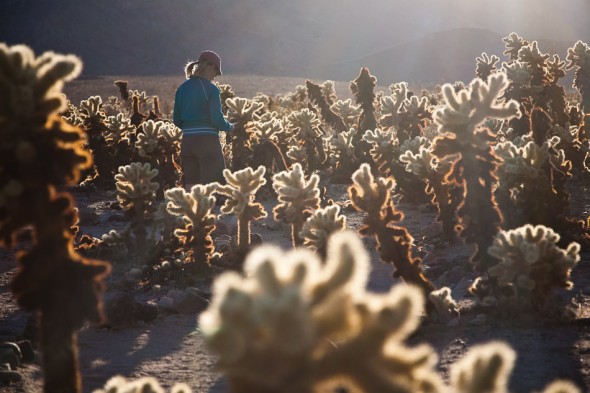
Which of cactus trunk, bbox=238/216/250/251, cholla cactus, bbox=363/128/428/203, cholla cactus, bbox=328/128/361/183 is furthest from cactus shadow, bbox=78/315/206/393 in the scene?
cholla cactus, bbox=328/128/361/183

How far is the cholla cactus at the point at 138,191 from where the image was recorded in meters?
9.52

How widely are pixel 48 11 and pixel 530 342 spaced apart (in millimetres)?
91115

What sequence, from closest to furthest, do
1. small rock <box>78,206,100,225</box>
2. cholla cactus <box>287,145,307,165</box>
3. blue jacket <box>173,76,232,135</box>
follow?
blue jacket <box>173,76,232,135</box> < small rock <box>78,206,100,225</box> < cholla cactus <box>287,145,307,165</box>

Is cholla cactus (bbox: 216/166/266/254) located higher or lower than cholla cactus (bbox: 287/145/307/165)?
lower

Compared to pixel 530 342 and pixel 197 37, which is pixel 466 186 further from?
pixel 197 37

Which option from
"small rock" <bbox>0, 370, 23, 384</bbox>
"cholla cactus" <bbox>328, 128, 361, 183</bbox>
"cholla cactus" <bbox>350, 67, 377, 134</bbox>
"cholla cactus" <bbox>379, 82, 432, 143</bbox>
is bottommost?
"small rock" <bbox>0, 370, 23, 384</bbox>

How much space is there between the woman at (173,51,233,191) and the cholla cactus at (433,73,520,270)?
4.54 metres

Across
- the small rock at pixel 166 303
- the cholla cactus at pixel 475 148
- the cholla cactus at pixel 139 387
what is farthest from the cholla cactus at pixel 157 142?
the cholla cactus at pixel 139 387

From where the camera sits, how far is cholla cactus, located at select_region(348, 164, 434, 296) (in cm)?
608

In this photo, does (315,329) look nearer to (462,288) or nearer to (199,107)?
(462,288)

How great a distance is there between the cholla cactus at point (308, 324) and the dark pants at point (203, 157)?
Answer: 8.75 m

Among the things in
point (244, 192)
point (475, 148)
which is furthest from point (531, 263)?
point (244, 192)

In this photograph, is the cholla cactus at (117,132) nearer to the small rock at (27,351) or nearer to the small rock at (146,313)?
the small rock at (146,313)

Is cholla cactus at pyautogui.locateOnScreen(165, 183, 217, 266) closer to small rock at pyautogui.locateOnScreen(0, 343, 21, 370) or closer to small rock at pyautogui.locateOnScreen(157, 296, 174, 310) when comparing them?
small rock at pyautogui.locateOnScreen(157, 296, 174, 310)
